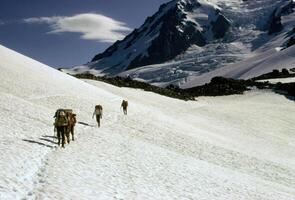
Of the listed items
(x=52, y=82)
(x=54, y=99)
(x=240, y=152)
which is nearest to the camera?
(x=240, y=152)

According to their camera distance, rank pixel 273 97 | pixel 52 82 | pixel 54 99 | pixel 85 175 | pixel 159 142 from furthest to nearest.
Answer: pixel 273 97 < pixel 52 82 < pixel 54 99 < pixel 159 142 < pixel 85 175

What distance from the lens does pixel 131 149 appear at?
30312 mm

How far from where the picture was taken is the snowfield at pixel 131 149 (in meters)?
20.1

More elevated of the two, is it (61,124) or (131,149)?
(61,124)

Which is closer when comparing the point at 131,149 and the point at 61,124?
the point at 61,124

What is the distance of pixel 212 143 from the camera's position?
41.1 meters

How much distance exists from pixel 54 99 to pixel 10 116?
45.2 feet

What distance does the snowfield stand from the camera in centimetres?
2006

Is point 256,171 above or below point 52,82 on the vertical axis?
below

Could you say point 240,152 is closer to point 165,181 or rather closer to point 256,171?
point 256,171

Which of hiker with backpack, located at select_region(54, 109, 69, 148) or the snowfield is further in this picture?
hiker with backpack, located at select_region(54, 109, 69, 148)

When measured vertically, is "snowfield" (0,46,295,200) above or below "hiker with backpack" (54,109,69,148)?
below

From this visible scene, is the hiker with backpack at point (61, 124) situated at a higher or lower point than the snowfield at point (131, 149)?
higher

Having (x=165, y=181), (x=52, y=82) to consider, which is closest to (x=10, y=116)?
(x=165, y=181)
